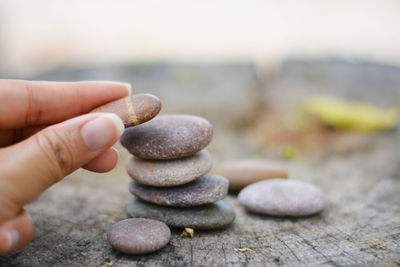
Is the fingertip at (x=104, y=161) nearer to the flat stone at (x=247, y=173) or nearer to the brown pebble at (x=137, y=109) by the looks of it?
the brown pebble at (x=137, y=109)

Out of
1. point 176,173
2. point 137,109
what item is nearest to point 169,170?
point 176,173

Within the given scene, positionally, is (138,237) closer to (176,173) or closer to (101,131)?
(176,173)

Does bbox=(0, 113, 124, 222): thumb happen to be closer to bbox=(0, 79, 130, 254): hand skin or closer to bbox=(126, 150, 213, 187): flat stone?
bbox=(0, 79, 130, 254): hand skin

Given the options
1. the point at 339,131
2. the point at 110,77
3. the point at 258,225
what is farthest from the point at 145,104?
the point at 110,77

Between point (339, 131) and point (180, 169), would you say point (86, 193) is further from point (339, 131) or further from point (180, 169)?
point (339, 131)

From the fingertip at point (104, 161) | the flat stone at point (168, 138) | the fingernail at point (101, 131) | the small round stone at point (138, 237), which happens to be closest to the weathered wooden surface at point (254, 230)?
the small round stone at point (138, 237)

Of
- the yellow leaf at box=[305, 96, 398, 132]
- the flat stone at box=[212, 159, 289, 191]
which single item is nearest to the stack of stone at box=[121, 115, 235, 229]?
the flat stone at box=[212, 159, 289, 191]
